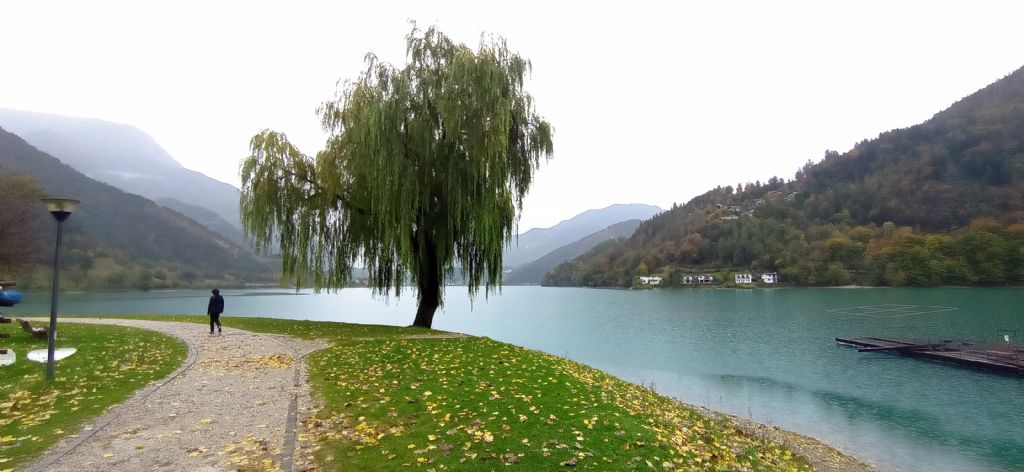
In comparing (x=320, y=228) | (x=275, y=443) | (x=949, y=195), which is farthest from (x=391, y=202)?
(x=949, y=195)

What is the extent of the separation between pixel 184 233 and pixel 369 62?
168469 mm

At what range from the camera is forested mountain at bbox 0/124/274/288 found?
11647 centimetres

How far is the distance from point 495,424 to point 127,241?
164804 mm

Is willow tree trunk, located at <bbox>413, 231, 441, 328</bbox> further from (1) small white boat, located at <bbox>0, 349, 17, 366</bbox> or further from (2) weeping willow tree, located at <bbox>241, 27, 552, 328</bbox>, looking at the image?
(1) small white boat, located at <bbox>0, 349, 17, 366</bbox>

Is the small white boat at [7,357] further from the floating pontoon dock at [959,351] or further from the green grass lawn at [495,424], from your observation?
the floating pontoon dock at [959,351]

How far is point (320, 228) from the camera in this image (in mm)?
21531

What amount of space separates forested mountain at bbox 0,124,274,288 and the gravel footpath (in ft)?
421

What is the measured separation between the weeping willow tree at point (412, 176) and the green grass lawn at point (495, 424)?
7251mm

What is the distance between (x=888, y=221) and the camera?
13875cm

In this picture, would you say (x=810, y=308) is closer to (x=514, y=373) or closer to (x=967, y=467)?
(x=967, y=467)

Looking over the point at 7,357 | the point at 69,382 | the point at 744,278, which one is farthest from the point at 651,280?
the point at 69,382

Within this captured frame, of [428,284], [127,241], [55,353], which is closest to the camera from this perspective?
[55,353]

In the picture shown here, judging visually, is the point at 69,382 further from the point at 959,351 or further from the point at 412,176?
the point at 959,351

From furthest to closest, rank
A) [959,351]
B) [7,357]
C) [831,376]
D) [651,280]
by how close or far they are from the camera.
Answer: [651,280], [959,351], [831,376], [7,357]
